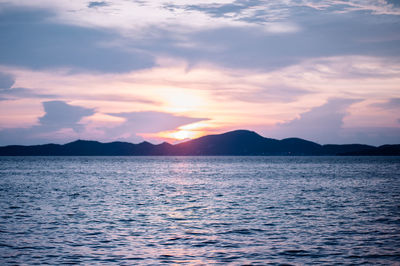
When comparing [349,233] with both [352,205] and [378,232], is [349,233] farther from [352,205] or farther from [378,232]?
[352,205]

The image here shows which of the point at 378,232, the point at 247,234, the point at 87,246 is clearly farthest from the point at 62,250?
the point at 378,232

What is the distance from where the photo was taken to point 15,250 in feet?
68.9

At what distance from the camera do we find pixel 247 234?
82.4 feet

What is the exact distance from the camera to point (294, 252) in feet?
67.5

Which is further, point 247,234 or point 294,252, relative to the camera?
point 247,234

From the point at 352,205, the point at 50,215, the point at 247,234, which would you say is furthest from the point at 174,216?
the point at 352,205

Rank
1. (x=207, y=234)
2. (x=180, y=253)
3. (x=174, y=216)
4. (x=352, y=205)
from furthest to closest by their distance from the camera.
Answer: (x=352, y=205) → (x=174, y=216) → (x=207, y=234) → (x=180, y=253)

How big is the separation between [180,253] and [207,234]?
4934mm

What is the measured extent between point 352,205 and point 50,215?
98.8ft

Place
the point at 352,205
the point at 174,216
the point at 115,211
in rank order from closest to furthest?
the point at 174,216, the point at 115,211, the point at 352,205

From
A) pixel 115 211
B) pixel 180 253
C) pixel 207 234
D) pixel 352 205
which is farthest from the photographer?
pixel 352 205

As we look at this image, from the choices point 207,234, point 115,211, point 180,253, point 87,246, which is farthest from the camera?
point 115,211

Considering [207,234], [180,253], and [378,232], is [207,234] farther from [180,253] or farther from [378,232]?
[378,232]

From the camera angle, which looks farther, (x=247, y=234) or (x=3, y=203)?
(x=3, y=203)
